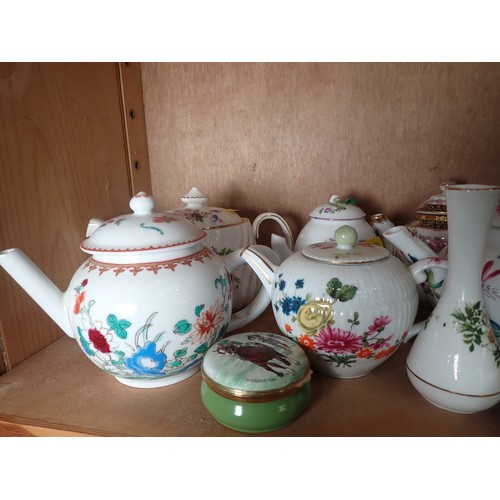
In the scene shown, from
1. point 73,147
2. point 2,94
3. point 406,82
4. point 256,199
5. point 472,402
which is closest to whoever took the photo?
point 472,402

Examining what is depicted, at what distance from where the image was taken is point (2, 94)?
60 centimetres

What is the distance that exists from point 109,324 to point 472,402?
0.46 m

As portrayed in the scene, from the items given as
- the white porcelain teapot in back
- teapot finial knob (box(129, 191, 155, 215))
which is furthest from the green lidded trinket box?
the white porcelain teapot in back

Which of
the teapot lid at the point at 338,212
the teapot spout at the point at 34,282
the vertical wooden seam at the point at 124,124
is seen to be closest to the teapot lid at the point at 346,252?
the teapot lid at the point at 338,212

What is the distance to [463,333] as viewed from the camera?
0.50m

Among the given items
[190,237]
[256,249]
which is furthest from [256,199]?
[190,237]

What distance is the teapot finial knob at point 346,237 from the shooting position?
0.57 metres

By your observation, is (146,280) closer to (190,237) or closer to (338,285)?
(190,237)

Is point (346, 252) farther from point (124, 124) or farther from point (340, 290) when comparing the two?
point (124, 124)

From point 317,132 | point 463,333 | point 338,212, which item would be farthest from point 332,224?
point 463,333

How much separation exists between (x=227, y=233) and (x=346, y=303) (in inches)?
12.2

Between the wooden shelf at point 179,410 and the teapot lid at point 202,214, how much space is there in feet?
0.91

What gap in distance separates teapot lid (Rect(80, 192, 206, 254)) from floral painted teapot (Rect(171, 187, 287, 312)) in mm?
162

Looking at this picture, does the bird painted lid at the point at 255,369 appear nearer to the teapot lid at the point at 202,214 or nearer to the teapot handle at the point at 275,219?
the teapot lid at the point at 202,214
